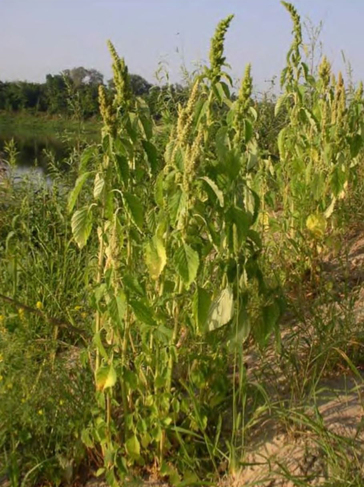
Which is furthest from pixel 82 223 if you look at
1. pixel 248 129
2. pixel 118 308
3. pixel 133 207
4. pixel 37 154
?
pixel 37 154

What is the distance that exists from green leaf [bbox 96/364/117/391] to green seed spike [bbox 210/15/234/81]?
1.04 m

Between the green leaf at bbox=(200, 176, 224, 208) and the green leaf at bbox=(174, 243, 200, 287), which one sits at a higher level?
the green leaf at bbox=(200, 176, 224, 208)

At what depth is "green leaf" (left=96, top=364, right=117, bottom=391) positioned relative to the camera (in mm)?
1854

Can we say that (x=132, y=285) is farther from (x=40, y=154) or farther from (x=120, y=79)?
(x=40, y=154)

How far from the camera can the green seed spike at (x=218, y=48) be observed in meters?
2.00

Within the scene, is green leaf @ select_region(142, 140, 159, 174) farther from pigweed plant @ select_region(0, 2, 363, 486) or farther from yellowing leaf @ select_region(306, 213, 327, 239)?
yellowing leaf @ select_region(306, 213, 327, 239)

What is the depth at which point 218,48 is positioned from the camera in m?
2.05

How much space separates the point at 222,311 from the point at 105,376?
16.3 inches

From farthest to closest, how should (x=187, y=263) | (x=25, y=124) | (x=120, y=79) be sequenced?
(x=25, y=124) < (x=120, y=79) < (x=187, y=263)

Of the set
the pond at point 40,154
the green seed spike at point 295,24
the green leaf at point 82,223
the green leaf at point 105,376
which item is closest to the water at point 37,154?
the pond at point 40,154

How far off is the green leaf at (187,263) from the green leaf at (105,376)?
38cm

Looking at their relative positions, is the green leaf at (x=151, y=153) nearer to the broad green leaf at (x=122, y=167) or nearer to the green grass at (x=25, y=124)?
the broad green leaf at (x=122, y=167)

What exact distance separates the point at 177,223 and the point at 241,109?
1.57 feet

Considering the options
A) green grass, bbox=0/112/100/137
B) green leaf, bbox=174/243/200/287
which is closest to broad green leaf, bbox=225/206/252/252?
green leaf, bbox=174/243/200/287
